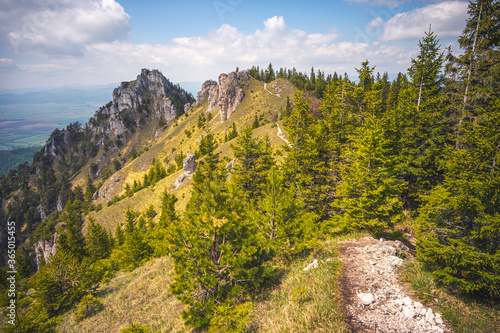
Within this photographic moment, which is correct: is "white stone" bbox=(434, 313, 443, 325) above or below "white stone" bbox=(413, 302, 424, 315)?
above

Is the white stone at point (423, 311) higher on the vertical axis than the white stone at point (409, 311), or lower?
higher

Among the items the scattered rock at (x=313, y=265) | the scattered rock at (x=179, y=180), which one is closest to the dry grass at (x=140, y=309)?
the scattered rock at (x=313, y=265)

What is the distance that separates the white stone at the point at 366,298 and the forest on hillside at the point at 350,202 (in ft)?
9.41

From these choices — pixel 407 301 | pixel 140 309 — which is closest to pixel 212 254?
pixel 407 301

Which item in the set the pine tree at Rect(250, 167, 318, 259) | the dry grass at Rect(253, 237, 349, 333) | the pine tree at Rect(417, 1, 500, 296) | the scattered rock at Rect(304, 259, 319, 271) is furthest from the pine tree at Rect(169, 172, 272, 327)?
the pine tree at Rect(417, 1, 500, 296)

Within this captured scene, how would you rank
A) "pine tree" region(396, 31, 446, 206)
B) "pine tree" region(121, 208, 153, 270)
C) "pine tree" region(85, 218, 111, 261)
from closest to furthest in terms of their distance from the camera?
"pine tree" region(396, 31, 446, 206)
"pine tree" region(121, 208, 153, 270)
"pine tree" region(85, 218, 111, 261)

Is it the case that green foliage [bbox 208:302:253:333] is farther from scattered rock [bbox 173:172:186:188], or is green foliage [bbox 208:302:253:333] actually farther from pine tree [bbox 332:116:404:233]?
scattered rock [bbox 173:172:186:188]

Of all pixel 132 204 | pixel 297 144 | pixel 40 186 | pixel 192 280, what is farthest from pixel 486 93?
pixel 40 186

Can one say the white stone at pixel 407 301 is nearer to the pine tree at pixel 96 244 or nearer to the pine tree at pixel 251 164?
the pine tree at pixel 251 164

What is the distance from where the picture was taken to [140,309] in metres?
15.6

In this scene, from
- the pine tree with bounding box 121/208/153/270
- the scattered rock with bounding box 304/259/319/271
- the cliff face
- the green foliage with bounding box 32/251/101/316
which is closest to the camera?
the scattered rock with bounding box 304/259/319/271

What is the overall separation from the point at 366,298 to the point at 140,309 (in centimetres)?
1554

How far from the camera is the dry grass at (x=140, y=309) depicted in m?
13.3

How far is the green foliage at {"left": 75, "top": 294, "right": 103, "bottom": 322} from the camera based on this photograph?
16686 millimetres
